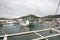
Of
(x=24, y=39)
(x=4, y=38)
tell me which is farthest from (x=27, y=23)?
(x=4, y=38)

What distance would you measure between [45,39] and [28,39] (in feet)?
21.1

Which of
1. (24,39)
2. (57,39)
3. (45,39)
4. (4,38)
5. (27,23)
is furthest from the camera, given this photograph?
(27,23)

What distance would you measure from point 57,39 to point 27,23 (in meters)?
41.4

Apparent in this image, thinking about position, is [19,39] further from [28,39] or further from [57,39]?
[57,39]

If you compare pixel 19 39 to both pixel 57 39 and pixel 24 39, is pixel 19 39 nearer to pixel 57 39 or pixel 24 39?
pixel 24 39

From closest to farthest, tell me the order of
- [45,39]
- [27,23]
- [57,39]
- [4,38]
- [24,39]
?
1. [45,39]
2. [4,38]
3. [57,39]
4. [24,39]
5. [27,23]

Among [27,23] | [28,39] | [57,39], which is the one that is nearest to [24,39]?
[28,39]

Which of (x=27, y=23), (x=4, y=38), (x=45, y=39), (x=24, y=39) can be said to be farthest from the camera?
(x=27, y=23)

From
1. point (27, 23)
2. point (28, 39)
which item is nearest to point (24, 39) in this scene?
point (28, 39)

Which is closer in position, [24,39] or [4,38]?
[4,38]

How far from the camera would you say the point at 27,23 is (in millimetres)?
58500

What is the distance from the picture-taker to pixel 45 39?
42.1ft

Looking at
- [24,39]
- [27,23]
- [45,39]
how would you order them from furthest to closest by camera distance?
1. [27,23]
2. [24,39]
3. [45,39]

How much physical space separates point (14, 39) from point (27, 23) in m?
40.3
